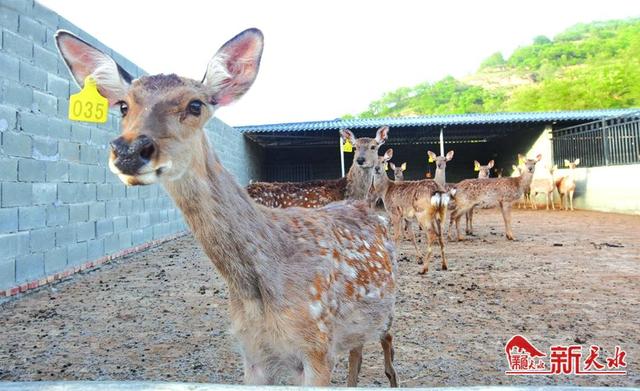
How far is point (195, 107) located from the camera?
2318 mm

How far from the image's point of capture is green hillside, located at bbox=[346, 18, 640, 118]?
1676 inches

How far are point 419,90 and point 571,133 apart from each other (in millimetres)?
63073

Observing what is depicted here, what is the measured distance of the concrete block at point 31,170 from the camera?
5.68m

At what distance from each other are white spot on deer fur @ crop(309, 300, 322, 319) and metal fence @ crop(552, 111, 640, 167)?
1723 cm

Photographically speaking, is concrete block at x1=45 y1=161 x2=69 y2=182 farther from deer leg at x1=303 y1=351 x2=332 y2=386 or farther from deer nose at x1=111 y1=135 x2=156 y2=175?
deer leg at x1=303 y1=351 x2=332 y2=386

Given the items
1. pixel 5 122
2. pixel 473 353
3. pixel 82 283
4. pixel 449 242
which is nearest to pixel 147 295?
pixel 82 283

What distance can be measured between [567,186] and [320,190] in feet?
45.7

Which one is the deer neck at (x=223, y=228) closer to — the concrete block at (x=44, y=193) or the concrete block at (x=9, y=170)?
the concrete block at (x=9, y=170)

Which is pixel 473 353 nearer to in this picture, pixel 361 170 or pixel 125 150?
pixel 125 150

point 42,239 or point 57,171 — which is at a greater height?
point 57,171

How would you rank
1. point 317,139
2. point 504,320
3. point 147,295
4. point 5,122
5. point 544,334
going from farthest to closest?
point 317,139 < point 147,295 < point 5,122 < point 504,320 < point 544,334

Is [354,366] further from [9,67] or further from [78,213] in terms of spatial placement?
[78,213]

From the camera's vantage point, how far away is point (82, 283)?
644 cm

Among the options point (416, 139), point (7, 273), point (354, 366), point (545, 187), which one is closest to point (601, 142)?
point (545, 187)
